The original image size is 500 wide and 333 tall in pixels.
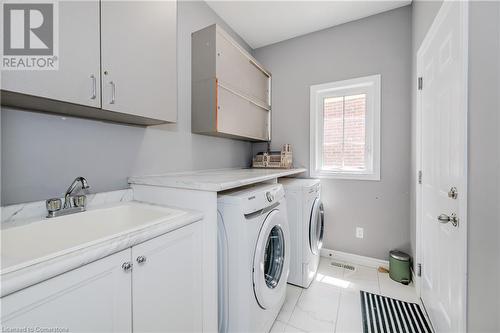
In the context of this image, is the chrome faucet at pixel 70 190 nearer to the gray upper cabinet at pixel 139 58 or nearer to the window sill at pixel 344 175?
the gray upper cabinet at pixel 139 58

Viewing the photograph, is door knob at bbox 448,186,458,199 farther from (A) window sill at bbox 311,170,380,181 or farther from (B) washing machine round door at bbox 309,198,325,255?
(A) window sill at bbox 311,170,380,181

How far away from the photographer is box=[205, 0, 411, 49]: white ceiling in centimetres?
219

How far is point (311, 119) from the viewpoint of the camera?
8.88ft

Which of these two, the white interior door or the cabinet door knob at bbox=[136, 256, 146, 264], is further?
the white interior door

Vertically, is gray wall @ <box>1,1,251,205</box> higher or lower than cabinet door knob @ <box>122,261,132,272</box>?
higher

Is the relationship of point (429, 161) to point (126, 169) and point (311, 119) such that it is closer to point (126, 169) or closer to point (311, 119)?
point (311, 119)

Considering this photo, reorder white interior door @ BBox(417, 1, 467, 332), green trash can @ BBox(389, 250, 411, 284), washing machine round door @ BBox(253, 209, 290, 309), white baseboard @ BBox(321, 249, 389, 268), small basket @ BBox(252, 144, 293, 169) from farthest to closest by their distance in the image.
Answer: small basket @ BBox(252, 144, 293, 169) < white baseboard @ BBox(321, 249, 389, 268) < green trash can @ BBox(389, 250, 411, 284) < washing machine round door @ BBox(253, 209, 290, 309) < white interior door @ BBox(417, 1, 467, 332)

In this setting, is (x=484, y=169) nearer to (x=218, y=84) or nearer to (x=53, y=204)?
(x=218, y=84)

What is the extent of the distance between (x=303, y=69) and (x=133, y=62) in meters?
2.16

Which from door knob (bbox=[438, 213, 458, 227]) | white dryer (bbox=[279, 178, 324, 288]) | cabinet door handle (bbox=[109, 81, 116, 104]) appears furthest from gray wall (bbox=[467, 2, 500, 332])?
cabinet door handle (bbox=[109, 81, 116, 104])

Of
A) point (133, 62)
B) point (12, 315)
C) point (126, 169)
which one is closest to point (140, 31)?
point (133, 62)

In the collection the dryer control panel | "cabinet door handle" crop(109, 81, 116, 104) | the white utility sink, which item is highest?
"cabinet door handle" crop(109, 81, 116, 104)

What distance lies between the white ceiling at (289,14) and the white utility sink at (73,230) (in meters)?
2.17

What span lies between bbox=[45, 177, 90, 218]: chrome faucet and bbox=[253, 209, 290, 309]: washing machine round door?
102cm
